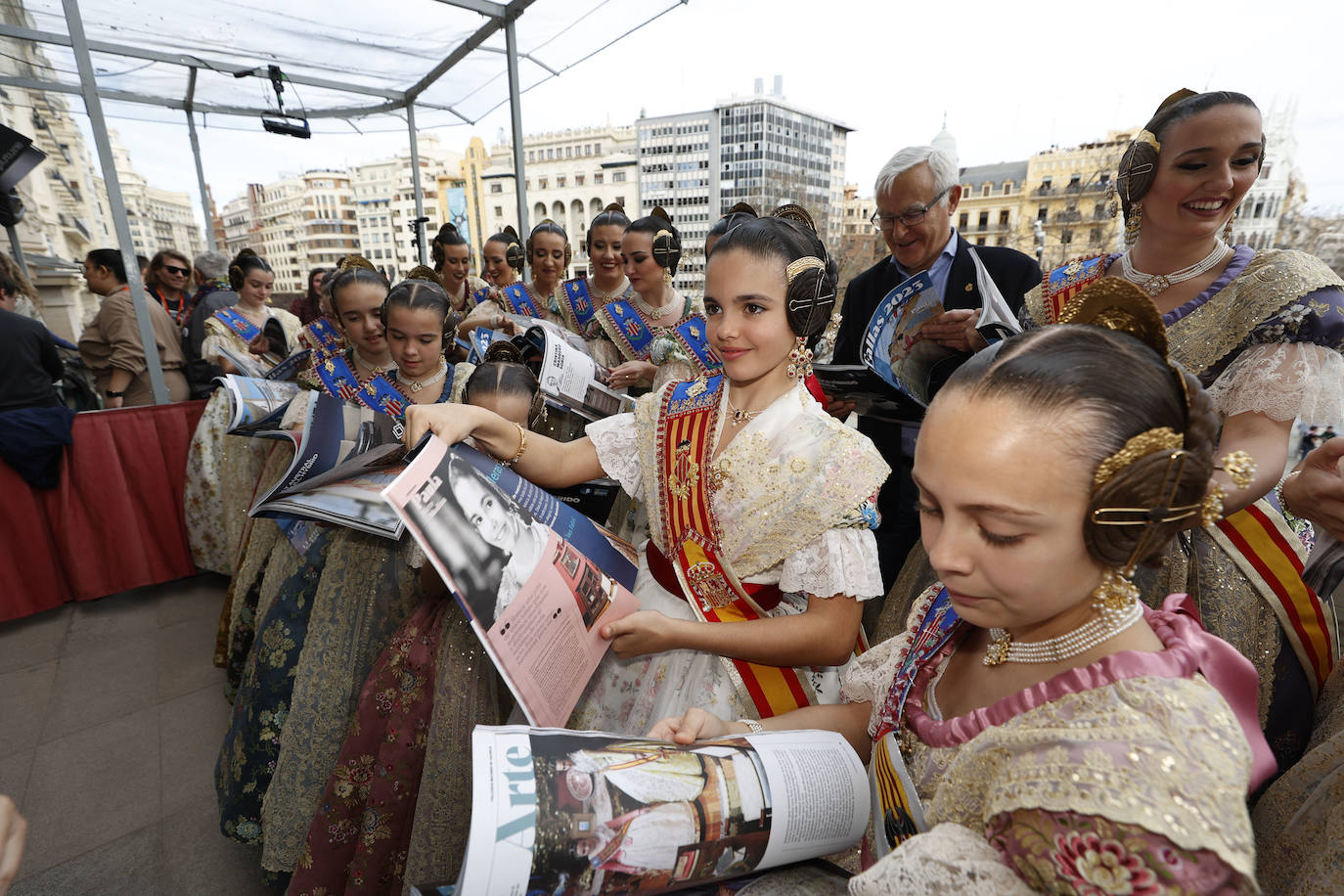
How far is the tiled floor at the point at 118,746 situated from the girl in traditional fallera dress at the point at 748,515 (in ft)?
5.28

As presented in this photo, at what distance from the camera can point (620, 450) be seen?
1447 millimetres

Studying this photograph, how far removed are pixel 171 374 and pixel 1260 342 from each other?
5306 mm

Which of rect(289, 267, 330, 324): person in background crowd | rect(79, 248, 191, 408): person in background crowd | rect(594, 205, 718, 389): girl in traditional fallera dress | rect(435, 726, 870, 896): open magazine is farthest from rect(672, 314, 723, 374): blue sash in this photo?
rect(289, 267, 330, 324): person in background crowd

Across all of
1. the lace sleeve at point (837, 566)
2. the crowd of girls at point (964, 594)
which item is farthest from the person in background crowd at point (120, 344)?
the lace sleeve at point (837, 566)

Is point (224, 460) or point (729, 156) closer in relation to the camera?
point (224, 460)

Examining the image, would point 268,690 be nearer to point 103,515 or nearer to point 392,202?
point 103,515

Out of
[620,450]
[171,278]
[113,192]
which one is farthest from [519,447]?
[171,278]

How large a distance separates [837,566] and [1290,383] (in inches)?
34.6

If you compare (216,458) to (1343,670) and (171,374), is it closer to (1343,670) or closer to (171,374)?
(171,374)

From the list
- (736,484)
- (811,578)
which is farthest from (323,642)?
(811,578)

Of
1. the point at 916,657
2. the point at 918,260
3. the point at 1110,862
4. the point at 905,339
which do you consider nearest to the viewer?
the point at 1110,862

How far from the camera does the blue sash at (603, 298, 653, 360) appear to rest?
2.94 m

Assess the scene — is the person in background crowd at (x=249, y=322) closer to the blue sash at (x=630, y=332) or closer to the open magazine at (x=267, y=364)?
the open magazine at (x=267, y=364)

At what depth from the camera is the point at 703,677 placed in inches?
46.5
